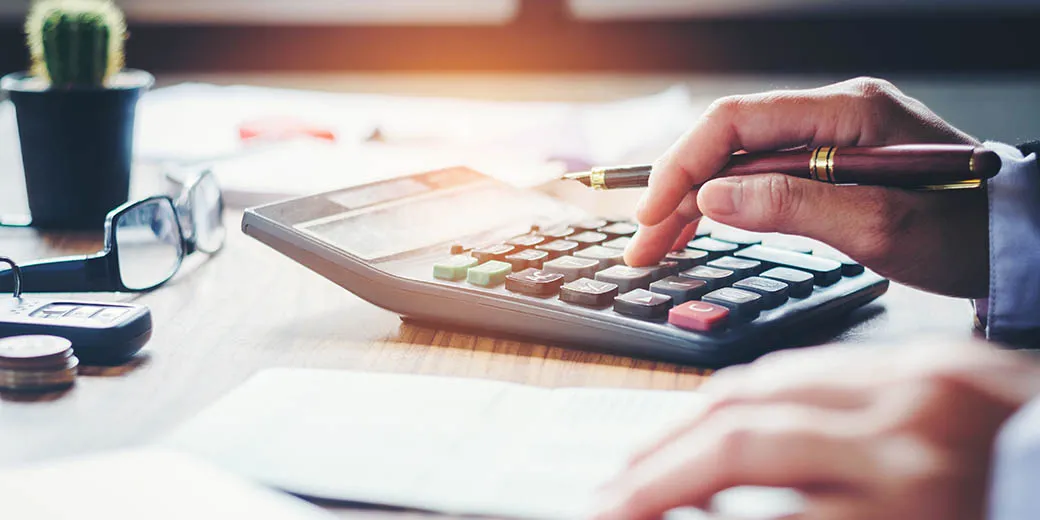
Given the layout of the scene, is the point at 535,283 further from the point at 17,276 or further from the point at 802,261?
the point at 17,276

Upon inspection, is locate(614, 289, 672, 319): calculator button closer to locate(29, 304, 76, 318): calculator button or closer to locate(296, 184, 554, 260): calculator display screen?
locate(296, 184, 554, 260): calculator display screen

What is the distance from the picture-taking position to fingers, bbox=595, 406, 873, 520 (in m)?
0.32

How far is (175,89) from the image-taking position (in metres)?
1.49

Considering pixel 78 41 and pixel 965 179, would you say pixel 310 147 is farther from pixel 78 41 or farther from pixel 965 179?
pixel 965 179

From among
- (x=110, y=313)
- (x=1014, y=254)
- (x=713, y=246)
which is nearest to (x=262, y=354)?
(x=110, y=313)

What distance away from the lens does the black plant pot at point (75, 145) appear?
77 centimetres

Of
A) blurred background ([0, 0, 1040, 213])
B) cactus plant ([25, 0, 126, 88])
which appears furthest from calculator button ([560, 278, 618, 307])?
blurred background ([0, 0, 1040, 213])

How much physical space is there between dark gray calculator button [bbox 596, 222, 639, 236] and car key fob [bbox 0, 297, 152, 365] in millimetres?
295

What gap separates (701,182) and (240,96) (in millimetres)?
949

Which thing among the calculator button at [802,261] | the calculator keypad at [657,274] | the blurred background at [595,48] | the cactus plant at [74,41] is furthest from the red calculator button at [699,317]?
the blurred background at [595,48]

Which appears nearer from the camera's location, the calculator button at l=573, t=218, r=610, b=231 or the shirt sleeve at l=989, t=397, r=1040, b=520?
the shirt sleeve at l=989, t=397, r=1040, b=520

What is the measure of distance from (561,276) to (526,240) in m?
0.08

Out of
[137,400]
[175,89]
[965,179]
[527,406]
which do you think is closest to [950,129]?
[965,179]

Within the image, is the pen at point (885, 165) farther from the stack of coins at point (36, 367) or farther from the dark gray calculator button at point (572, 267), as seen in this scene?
the stack of coins at point (36, 367)
